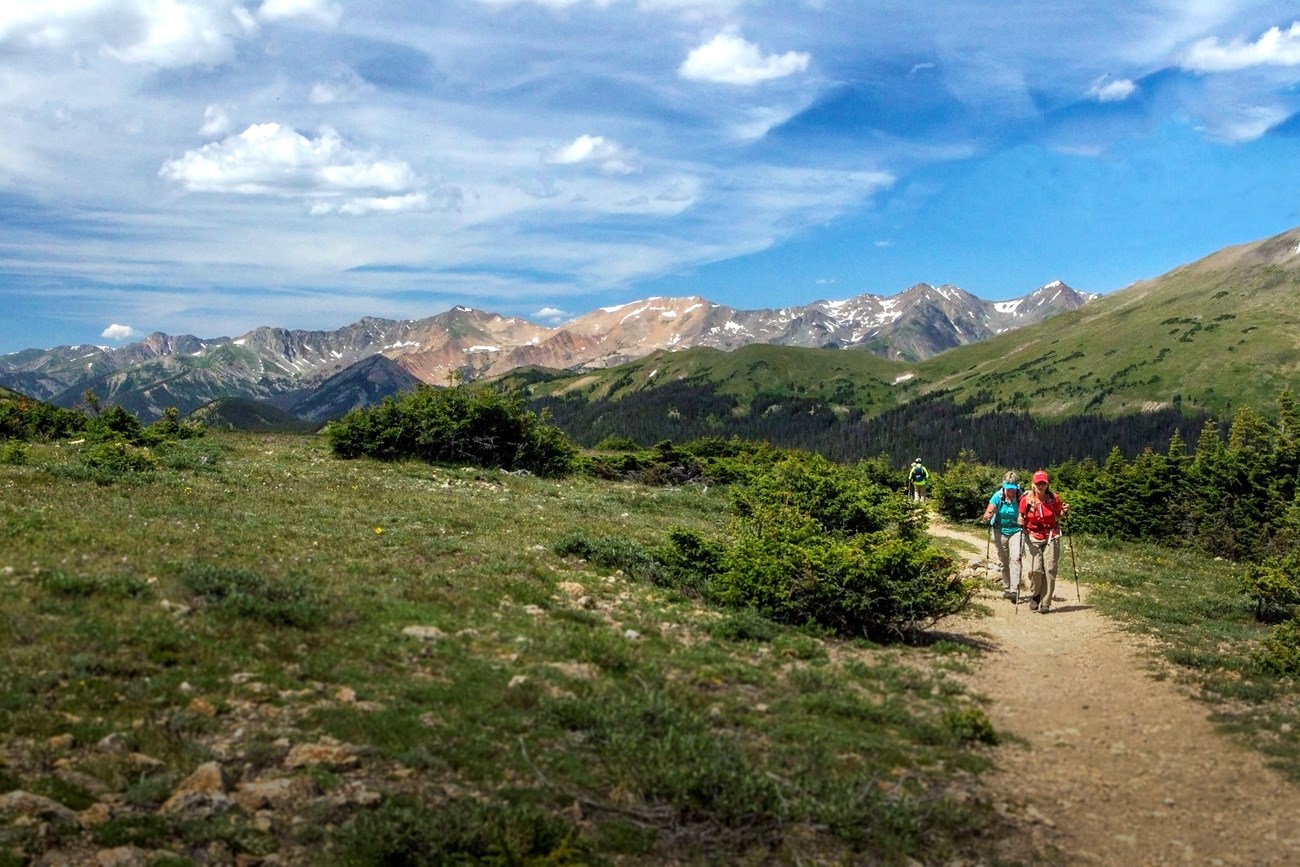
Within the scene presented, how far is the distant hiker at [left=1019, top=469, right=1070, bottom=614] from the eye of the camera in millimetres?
20250

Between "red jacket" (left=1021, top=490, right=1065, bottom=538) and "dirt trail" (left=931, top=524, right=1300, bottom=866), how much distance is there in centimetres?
449

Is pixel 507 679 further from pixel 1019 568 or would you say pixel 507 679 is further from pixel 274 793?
pixel 1019 568

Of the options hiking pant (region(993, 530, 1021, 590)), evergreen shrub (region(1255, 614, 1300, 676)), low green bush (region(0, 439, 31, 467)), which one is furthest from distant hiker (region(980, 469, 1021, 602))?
low green bush (region(0, 439, 31, 467))

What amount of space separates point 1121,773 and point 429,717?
8.05 m

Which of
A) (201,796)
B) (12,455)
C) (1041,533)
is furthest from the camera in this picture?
(12,455)

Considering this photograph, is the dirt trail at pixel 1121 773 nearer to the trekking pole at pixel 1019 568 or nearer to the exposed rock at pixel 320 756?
the trekking pole at pixel 1019 568

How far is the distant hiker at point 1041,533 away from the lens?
20.2 meters

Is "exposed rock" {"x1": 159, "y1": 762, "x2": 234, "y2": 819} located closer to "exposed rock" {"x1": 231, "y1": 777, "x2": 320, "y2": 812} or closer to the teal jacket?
"exposed rock" {"x1": 231, "y1": 777, "x2": 320, "y2": 812}

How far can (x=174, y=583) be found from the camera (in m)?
12.5

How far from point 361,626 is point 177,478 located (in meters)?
15.4

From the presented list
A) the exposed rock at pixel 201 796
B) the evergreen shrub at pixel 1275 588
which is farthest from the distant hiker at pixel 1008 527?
the exposed rock at pixel 201 796

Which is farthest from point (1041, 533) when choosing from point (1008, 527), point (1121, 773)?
point (1121, 773)

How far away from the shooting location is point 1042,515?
20.3m

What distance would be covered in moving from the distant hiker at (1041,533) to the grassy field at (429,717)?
19.3ft
